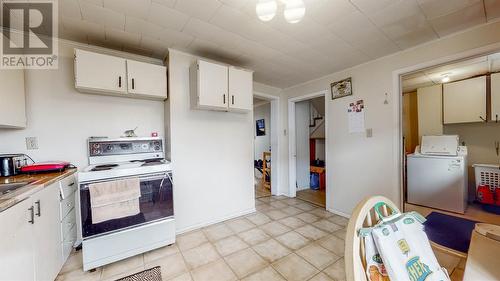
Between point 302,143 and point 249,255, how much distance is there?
118 inches

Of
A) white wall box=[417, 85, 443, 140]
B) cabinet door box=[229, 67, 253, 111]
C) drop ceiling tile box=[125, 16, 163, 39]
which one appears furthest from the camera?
white wall box=[417, 85, 443, 140]

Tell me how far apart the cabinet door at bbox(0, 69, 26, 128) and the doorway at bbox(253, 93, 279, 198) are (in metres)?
2.96

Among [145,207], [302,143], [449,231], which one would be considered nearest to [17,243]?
[145,207]

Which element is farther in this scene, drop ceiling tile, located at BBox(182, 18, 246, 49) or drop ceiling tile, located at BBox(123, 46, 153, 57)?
drop ceiling tile, located at BBox(123, 46, 153, 57)

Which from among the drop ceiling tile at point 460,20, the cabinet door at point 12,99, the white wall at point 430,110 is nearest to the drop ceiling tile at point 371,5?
the drop ceiling tile at point 460,20

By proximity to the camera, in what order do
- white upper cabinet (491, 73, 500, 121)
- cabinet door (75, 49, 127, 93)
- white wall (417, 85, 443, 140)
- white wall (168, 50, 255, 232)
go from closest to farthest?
1. cabinet door (75, 49, 127, 93)
2. white wall (168, 50, 255, 232)
3. white upper cabinet (491, 73, 500, 121)
4. white wall (417, 85, 443, 140)

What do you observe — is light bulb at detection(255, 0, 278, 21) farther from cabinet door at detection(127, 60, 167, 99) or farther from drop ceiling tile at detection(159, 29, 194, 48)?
cabinet door at detection(127, 60, 167, 99)

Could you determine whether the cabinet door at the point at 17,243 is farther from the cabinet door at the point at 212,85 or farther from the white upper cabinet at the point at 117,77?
the cabinet door at the point at 212,85

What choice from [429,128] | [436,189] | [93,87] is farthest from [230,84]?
[429,128]

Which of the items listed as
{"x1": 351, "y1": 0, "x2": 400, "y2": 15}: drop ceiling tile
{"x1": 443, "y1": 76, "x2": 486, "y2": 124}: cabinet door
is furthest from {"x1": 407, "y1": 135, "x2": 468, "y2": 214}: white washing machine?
{"x1": 351, "y1": 0, "x2": 400, "y2": 15}: drop ceiling tile

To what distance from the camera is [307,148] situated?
15.1 ft

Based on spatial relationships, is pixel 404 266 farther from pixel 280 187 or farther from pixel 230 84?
pixel 280 187

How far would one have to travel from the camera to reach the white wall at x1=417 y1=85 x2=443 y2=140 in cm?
353

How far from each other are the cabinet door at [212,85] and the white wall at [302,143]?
227 cm
